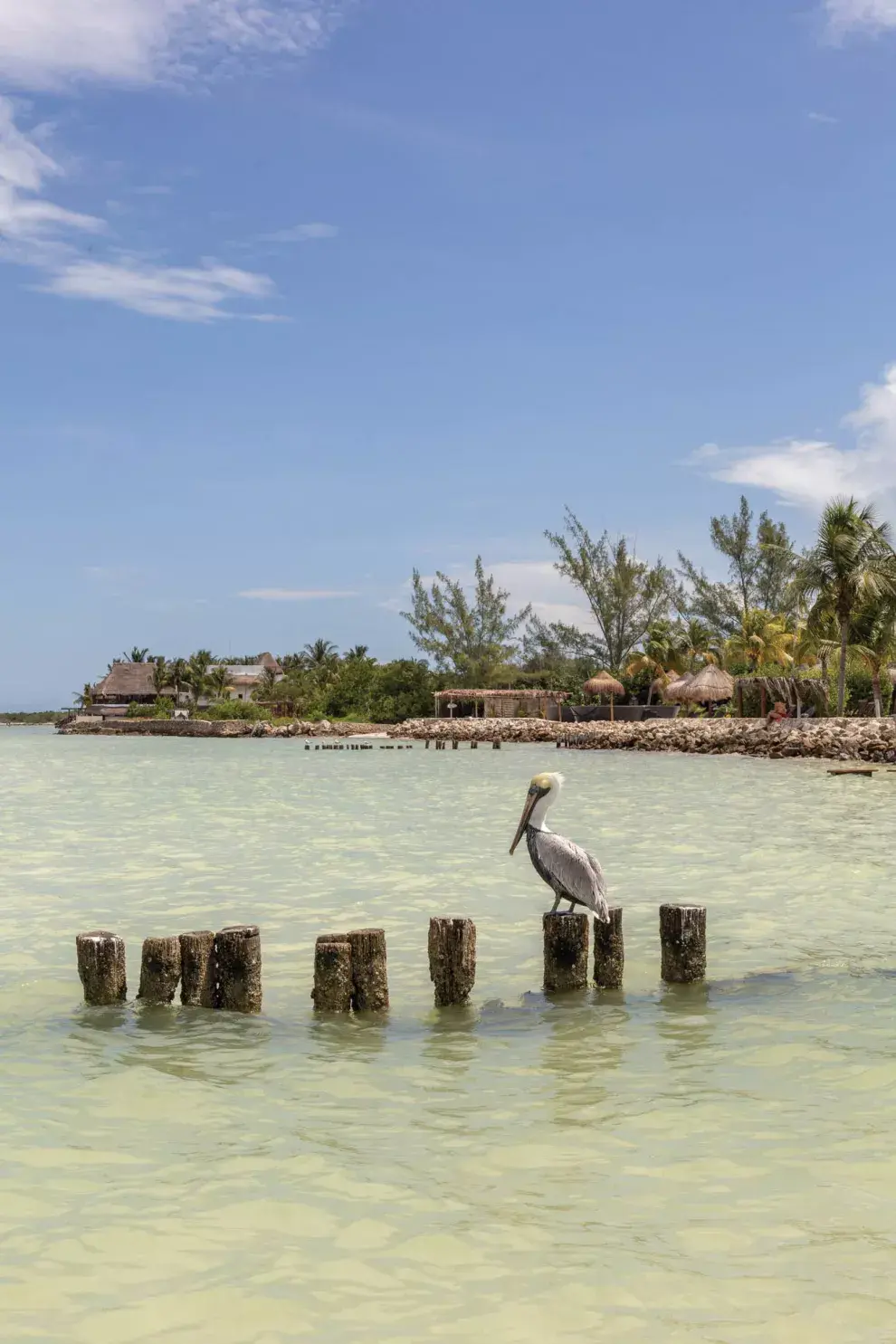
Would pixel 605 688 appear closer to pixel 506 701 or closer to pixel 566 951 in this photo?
pixel 506 701

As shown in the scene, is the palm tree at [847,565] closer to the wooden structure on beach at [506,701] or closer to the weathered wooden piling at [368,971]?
the wooden structure on beach at [506,701]

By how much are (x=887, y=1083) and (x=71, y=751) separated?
6578cm

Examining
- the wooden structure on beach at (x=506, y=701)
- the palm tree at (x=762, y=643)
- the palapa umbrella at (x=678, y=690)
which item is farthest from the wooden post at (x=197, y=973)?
the wooden structure on beach at (x=506, y=701)

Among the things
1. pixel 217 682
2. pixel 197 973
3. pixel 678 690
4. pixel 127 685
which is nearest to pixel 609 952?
pixel 197 973

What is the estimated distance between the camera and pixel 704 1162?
21.4 feet

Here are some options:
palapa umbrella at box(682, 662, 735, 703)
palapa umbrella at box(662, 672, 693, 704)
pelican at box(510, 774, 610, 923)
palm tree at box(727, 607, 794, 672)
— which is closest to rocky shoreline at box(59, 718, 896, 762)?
palapa umbrella at box(662, 672, 693, 704)

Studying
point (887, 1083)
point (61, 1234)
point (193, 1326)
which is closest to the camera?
point (193, 1326)

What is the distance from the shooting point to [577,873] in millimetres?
9984

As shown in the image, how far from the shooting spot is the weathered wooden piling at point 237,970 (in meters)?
9.30

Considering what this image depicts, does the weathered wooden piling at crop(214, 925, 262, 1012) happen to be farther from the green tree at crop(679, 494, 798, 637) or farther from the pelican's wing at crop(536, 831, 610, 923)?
the green tree at crop(679, 494, 798, 637)

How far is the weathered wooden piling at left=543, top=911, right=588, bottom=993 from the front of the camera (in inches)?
385

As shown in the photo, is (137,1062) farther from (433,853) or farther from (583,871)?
(433,853)

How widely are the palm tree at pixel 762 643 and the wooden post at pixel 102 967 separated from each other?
178 ft

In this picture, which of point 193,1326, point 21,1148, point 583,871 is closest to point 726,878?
point 583,871
